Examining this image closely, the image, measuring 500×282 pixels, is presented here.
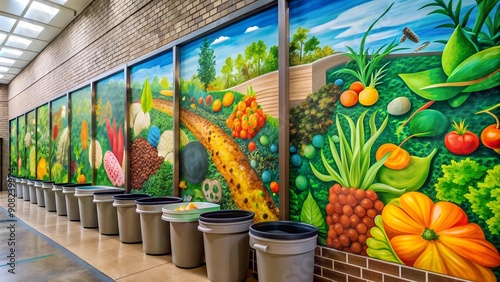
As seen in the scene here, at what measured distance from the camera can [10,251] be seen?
415 cm

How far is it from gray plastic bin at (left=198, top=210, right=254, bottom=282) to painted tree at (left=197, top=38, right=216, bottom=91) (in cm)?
185

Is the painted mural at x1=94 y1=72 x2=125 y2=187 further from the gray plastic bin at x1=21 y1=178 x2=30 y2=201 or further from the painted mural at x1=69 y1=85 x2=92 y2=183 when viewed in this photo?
the gray plastic bin at x1=21 y1=178 x2=30 y2=201

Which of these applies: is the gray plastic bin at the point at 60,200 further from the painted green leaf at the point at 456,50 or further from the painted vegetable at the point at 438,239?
the painted green leaf at the point at 456,50

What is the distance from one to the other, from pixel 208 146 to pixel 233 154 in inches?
19.1

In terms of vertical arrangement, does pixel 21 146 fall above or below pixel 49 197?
above

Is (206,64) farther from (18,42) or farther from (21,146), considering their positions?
(21,146)

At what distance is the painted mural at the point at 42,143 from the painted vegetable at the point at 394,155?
31.9 ft

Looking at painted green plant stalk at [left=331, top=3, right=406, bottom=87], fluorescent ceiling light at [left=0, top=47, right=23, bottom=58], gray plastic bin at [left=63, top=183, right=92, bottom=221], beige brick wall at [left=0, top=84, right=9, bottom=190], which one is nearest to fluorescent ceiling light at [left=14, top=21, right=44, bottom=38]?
fluorescent ceiling light at [left=0, top=47, right=23, bottom=58]

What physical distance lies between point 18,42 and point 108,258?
26.6ft

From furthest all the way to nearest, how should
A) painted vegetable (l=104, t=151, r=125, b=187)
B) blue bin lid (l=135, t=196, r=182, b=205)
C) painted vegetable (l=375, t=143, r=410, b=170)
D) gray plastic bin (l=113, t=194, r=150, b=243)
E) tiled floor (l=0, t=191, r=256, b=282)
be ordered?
painted vegetable (l=104, t=151, r=125, b=187) → gray plastic bin (l=113, t=194, r=150, b=243) → blue bin lid (l=135, t=196, r=182, b=205) → tiled floor (l=0, t=191, r=256, b=282) → painted vegetable (l=375, t=143, r=410, b=170)

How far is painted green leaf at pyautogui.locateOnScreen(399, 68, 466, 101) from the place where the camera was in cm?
215

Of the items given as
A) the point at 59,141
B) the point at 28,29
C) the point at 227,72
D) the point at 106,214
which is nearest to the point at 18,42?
the point at 28,29

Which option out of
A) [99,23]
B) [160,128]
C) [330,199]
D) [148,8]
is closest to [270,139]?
[330,199]

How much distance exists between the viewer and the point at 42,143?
9.70 metres
